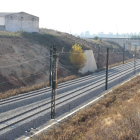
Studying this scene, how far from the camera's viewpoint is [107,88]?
2612cm

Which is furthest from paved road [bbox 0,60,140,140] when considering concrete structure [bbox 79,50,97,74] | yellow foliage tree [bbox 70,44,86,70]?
concrete structure [bbox 79,50,97,74]

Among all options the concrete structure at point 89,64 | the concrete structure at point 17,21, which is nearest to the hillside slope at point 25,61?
the concrete structure at point 89,64

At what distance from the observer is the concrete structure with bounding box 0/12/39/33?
150 feet

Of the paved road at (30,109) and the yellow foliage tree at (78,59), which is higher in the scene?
the yellow foliage tree at (78,59)

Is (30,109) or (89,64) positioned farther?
(89,64)

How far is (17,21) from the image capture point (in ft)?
152

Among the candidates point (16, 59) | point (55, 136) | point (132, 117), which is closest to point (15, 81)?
point (16, 59)

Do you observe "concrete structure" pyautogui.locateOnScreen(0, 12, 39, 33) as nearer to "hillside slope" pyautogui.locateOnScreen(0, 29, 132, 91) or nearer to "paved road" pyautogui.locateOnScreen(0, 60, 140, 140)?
"hillside slope" pyautogui.locateOnScreen(0, 29, 132, 91)

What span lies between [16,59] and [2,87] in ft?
30.9

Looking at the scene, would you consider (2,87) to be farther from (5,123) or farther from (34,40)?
(34,40)

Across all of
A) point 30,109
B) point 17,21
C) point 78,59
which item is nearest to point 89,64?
point 78,59

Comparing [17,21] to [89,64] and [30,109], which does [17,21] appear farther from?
[30,109]

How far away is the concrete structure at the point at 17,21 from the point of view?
45.8 meters

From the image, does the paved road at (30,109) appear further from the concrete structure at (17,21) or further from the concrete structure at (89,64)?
the concrete structure at (17,21)
